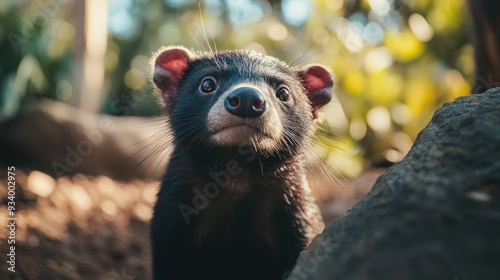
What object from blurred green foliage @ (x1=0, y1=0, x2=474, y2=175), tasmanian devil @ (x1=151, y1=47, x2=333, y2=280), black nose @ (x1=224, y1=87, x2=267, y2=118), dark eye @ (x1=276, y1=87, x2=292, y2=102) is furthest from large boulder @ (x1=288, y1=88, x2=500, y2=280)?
blurred green foliage @ (x1=0, y1=0, x2=474, y2=175)

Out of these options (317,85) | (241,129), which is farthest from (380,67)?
(241,129)

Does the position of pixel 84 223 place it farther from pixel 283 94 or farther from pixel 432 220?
pixel 432 220

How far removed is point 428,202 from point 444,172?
0.71 feet

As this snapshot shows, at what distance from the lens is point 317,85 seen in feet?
15.2

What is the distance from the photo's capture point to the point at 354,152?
884 centimetres

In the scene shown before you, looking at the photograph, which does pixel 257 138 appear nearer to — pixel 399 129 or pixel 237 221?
pixel 237 221

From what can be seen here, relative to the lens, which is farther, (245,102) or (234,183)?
(234,183)

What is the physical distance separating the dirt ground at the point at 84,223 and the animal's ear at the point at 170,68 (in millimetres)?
1683

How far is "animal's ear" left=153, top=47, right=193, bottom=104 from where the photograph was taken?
175 inches

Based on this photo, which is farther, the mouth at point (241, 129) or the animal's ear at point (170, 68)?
the animal's ear at point (170, 68)

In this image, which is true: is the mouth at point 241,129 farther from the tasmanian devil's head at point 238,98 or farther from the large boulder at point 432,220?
the large boulder at point 432,220

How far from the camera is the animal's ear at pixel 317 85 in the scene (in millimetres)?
4602

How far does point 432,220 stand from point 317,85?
282 centimetres

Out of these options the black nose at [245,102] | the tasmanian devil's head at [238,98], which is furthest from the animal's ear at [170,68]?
the black nose at [245,102]
